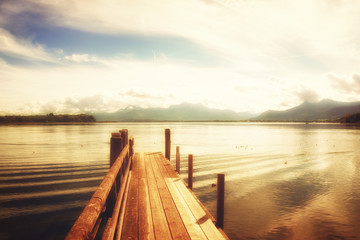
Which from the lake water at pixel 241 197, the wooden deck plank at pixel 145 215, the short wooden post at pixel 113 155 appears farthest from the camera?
the lake water at pixel 241 197

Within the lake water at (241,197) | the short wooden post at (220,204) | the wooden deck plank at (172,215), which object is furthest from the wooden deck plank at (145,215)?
the lake water at (241,197)

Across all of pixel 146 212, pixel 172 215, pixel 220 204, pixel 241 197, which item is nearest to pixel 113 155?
pixel 146 212

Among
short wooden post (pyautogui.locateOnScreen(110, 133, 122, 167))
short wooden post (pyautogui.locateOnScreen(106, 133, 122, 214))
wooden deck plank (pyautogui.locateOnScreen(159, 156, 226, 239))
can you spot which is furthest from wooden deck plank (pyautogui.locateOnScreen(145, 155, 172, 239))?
short wooden post (pyautogui.locateOnScreen(110, 133, 122, 167))

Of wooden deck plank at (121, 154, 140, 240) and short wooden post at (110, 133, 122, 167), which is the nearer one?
wooden deck plank at (121, 154, 140, 240)

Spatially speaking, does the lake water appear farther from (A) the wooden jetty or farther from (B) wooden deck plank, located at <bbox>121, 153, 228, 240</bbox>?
(B) wooden deck plank, located at <bbox>121, 153, 228, 240</bbox>

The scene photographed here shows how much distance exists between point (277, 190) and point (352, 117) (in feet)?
691

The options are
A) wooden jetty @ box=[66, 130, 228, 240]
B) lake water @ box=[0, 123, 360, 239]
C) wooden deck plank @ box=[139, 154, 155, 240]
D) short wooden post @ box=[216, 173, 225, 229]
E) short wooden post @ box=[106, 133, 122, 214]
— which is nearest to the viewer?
wooden jetty @ box=[66, 130, 228, 240]

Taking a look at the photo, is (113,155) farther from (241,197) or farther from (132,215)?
(241,197)

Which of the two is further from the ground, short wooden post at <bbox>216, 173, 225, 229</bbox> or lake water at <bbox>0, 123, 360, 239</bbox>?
short wooden post at <bbox>216, 173, 225, 229</bbox>

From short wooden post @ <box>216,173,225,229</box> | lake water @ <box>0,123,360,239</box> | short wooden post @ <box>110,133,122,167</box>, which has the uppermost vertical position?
short wooden post @ <box>110,133,122,167</box>

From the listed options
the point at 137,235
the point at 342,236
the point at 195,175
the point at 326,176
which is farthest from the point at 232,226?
the point at 326,176

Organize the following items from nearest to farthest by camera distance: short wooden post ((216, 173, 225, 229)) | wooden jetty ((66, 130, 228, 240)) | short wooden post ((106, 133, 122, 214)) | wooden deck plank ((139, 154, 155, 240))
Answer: wooden jetty ((66, 130, 228, 240))
wooden deck plank ((139, 154, 155, 240))
short wooden post ((216, 173, 225, 229))
short wooden post ((106, 133, 122, 214))

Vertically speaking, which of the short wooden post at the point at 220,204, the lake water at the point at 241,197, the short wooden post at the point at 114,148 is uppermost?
the short wooden post at the point at 114,148

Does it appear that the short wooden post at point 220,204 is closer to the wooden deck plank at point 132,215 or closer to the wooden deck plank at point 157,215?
the wooden deck plank at point 157,215
